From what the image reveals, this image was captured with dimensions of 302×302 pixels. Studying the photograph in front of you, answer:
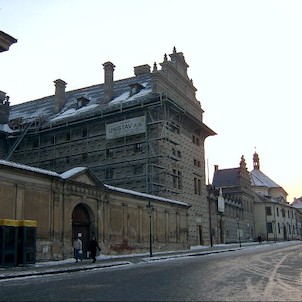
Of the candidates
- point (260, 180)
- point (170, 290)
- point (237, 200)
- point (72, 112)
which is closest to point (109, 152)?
point (72, 112)

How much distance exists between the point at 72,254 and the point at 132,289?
675 inches

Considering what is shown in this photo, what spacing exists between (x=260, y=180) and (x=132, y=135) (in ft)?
249

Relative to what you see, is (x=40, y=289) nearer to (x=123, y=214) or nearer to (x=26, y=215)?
(x=26, y=215)

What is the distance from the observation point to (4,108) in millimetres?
62688

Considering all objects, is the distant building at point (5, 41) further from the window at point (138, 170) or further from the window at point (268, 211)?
the window at point (268, 211)

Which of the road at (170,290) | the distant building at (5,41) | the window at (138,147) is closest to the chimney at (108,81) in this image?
the window at (138,147)

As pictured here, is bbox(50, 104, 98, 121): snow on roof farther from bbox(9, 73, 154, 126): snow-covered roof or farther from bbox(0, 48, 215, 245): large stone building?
bbox(0, 48, 215, 245): large stone building

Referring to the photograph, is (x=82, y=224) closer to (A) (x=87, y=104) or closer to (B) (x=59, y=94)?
(A) (x=87, y=104)

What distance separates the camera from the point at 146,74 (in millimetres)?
56281

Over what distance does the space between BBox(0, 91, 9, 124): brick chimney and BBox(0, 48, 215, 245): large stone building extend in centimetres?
16

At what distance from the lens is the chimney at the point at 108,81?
54.6 metres

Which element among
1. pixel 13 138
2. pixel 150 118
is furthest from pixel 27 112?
pixel 150 118

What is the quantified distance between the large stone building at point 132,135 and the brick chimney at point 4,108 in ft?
0.53

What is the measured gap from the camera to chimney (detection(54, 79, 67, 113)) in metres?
60.1
